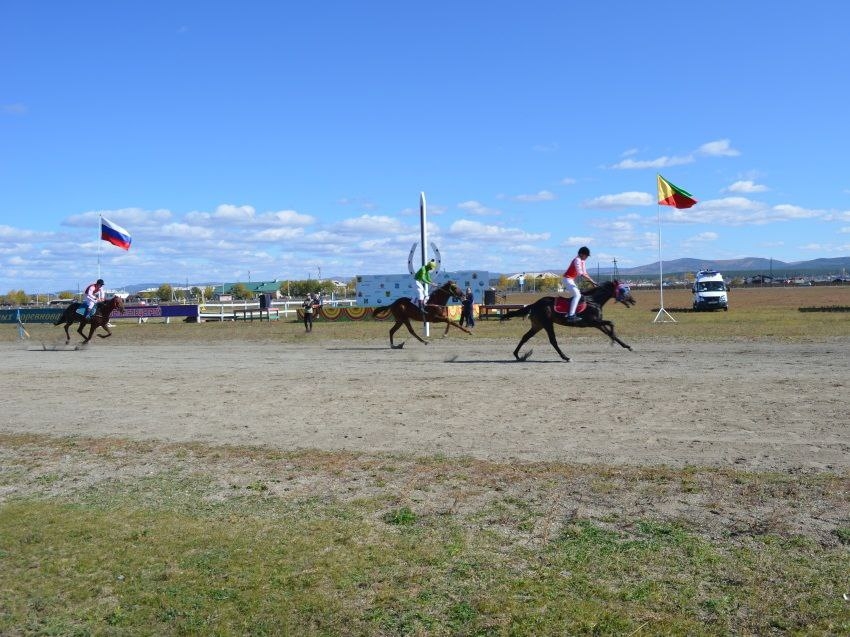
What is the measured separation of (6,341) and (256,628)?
3636cm

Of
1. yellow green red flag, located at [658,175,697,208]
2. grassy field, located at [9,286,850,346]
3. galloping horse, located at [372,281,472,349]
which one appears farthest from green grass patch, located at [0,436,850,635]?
yellow green red flag, located at [658,175,697,208]

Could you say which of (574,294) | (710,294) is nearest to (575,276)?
(574,294)

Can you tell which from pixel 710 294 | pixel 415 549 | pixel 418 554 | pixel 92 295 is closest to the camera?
pixel 418 554

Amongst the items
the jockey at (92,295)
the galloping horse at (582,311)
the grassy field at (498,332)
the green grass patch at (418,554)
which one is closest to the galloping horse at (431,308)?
the grassy field at (498,332)

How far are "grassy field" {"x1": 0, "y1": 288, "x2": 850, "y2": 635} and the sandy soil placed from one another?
1.28 meters

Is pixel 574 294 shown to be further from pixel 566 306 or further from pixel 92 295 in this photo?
pixel 92 295

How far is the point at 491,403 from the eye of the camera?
45.2ft

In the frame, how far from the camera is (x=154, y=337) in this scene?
36.8m

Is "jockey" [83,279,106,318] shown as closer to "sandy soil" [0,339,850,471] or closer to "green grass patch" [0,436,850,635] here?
"sandy soil" [0,339,850,471]

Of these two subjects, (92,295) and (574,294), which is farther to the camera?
(92,295)

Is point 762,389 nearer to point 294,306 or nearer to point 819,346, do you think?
point 819,346

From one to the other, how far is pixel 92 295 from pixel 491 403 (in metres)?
23.1

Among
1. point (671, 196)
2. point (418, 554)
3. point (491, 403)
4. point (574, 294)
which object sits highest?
point (671, 196)

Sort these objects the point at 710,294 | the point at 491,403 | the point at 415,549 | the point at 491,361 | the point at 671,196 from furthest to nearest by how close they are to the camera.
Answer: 1. the point at 710,294
2. the point at 671,196
3. the point at 491,361
4. the point at 491,403
5. the point at 415,549
